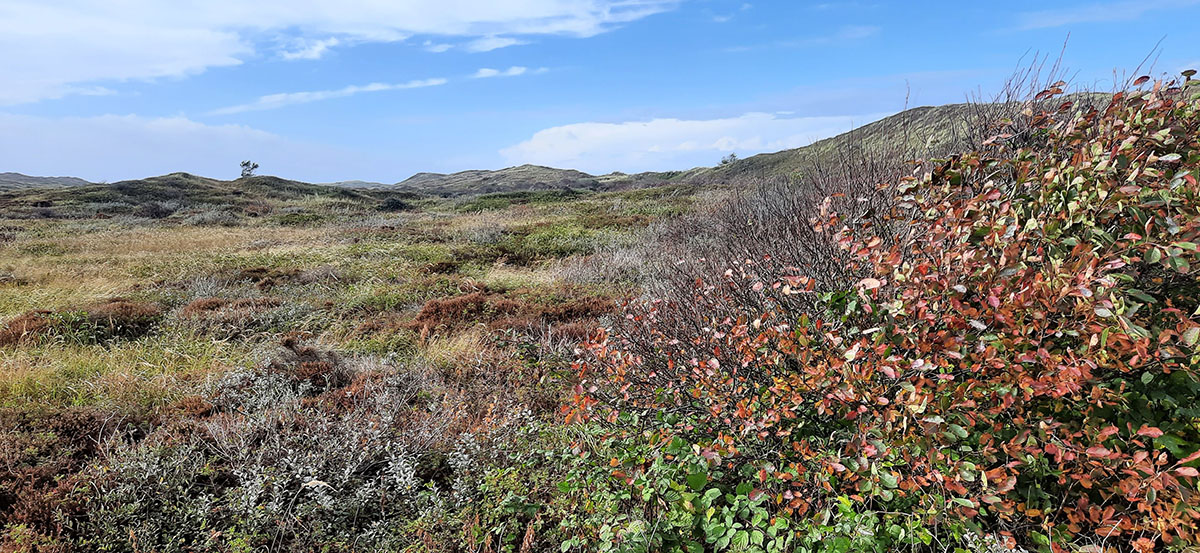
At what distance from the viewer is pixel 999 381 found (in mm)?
2396

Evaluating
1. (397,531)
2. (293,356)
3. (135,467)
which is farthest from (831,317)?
(293,356)

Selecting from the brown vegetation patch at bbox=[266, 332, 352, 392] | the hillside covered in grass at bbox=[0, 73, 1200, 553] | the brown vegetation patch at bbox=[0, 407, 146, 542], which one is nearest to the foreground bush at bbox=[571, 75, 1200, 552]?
the hillside covered in grass at bbox=[0, 73, 1200, 553]

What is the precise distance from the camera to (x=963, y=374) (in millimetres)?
2666

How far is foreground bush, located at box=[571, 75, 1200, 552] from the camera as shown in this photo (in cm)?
216

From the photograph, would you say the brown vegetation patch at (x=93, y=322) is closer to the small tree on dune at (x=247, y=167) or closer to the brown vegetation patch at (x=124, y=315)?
the brown vegetation patch at (x=124, y=315)

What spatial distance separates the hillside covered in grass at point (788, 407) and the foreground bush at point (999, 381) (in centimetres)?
2

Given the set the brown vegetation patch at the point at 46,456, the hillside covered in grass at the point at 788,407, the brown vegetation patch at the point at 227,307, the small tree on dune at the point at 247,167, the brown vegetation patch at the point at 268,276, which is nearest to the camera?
the hillside covered in grass at the point at 788,407

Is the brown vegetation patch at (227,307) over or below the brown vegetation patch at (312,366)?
over

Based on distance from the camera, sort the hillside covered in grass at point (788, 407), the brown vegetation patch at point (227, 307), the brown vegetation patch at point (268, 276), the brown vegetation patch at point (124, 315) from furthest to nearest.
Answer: the brown vegetation patch at point (268, 276), the brown vegetation patch at point (227, 307), the brown vegetation patch at point (124, 315), the hillside covered in grass at point (788, 407)

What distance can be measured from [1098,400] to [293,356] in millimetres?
6142

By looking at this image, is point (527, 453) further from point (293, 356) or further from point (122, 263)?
point (122, 263)

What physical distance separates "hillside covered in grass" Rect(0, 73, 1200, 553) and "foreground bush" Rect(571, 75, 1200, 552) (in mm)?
19

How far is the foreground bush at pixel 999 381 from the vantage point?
216 cm

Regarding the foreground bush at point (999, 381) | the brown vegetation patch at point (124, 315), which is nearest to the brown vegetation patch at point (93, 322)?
the brown vegetation patch at point (124, 315)
